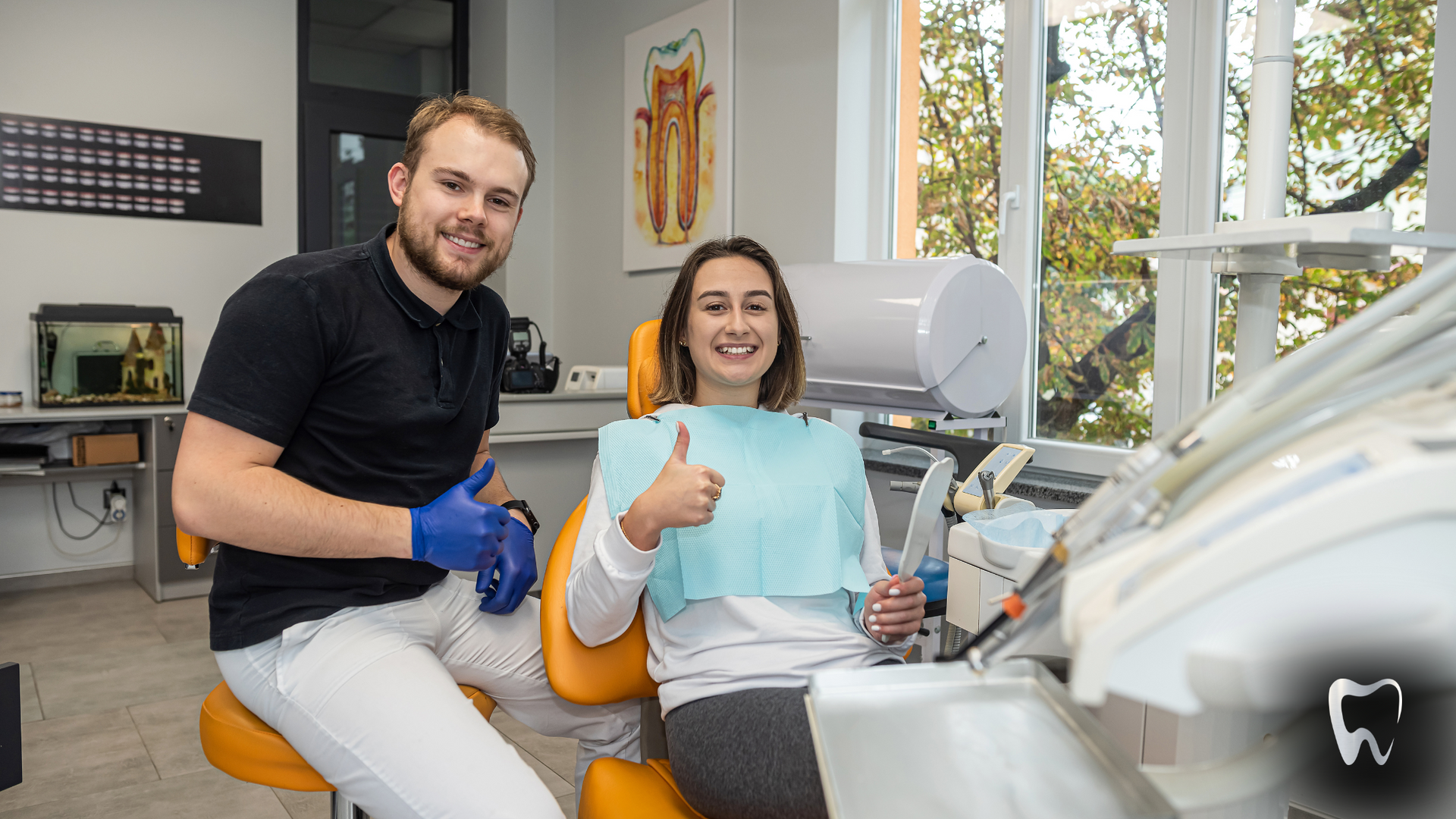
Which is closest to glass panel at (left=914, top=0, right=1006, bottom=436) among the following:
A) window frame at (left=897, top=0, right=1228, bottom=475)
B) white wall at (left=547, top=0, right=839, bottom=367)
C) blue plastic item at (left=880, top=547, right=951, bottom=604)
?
white wall at (left=547, top=0, right=839, bottom=367)

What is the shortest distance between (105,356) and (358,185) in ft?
4.46

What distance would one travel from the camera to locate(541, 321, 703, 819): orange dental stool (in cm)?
108

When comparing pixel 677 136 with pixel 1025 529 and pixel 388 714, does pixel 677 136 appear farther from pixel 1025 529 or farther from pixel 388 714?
pixel 388 714

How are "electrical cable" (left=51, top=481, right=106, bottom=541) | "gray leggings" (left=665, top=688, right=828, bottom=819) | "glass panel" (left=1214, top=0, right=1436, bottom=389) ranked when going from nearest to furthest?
1. "gray leggings" (left=665, top=688, right=828, bottom=819)
2. "glass panel" (left=1214, top=0, right=1436, bottom=389)
3. "electrical cable" (left=51, top=481, right=106, bottom=541)

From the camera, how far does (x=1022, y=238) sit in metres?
2.51

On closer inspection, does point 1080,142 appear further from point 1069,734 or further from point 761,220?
point 1069,734

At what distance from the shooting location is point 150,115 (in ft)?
12.4

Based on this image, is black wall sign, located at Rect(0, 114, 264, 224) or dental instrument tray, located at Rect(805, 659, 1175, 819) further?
black wall sign, located at Rect(0, 114, 264, 224)

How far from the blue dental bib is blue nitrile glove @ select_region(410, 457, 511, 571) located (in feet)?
0.56

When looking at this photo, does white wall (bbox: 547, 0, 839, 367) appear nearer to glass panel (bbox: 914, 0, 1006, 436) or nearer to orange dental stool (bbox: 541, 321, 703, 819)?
glass panel (bbox: 914, 0, 1006, 436)

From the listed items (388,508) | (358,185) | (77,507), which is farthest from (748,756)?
(358,185)

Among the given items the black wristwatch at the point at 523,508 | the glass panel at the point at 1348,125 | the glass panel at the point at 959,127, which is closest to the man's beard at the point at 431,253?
the black wristwatch at the point at 523,508

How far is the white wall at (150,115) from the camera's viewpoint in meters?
3.55

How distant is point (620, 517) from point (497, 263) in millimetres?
539
